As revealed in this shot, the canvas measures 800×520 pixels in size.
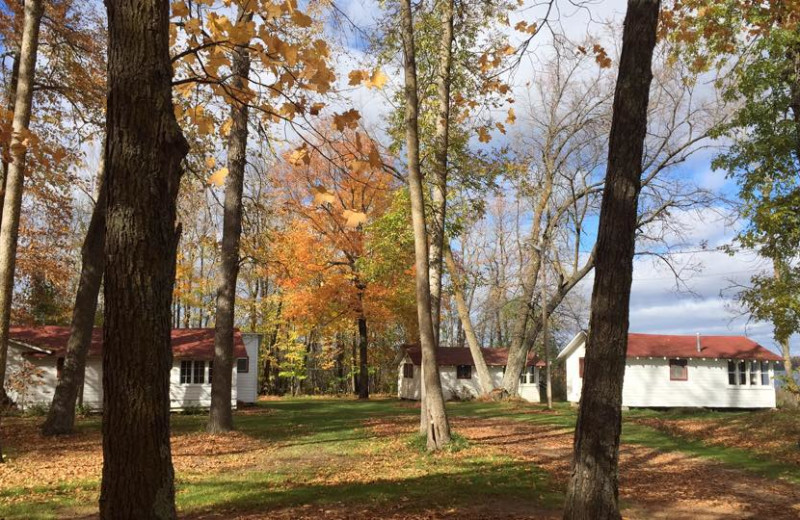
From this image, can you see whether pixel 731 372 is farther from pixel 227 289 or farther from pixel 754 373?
pixel 227 289

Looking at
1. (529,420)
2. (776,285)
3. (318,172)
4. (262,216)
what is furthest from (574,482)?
(318,172)

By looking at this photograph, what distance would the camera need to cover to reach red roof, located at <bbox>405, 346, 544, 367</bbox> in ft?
115

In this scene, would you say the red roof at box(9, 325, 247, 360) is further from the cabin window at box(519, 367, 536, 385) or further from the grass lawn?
the cabin window at box(519, 367, 536, 385)

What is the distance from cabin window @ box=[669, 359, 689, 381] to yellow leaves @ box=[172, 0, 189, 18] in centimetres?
3153

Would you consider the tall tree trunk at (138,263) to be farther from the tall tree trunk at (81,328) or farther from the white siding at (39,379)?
the white siding at (39,379)

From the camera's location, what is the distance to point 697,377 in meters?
31.1

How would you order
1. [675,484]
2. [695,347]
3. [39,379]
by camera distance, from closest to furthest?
[675,484]
[39,379]
[695,347]

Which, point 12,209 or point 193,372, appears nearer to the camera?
point 12,209

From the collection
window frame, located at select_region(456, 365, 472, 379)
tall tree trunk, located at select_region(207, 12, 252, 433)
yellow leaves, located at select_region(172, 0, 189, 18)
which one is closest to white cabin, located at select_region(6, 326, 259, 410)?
tall tree trunk, located at select_region(207, 12, 252, 433)

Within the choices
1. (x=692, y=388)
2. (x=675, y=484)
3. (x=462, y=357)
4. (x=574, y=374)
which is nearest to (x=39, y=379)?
(x=462, y=357)

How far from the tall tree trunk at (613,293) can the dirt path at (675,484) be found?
2.59 metres

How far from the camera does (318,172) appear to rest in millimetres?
29297

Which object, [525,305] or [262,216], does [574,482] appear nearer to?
[262,216]

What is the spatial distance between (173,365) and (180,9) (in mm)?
23327
